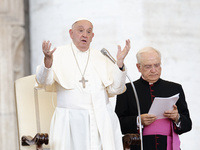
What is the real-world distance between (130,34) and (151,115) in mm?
1871

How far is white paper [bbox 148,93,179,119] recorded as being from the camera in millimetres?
4508

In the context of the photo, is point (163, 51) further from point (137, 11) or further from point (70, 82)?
point (70, 82)

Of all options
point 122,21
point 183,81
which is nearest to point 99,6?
point 122,21

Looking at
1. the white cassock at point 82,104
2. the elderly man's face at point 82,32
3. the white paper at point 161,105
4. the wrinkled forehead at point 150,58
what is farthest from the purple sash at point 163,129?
the elderly man's face at point 82,32

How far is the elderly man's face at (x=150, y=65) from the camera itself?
4.81 meters

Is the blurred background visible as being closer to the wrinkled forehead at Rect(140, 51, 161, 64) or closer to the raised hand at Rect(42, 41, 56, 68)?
the wrinkled forehead at Rect(140, 51, 161, 64)

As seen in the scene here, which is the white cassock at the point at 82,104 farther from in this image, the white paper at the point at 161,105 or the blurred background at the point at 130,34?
the blurred background at the point at 130,34

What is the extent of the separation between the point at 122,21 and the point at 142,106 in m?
1.67

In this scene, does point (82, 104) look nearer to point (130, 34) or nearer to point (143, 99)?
point (143, 99)

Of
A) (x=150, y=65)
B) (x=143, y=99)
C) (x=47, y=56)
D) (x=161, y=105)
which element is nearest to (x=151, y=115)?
(x=161, y=105)

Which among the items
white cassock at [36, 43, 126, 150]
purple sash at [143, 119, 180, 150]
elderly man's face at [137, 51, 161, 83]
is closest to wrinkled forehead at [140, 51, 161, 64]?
elderly man's face at [137, 51, 161, 83]

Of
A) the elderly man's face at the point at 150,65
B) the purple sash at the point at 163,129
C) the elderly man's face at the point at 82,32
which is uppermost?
the elderly man's face at the point at 82,32

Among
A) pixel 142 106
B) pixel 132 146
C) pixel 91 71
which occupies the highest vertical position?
pixel 91 71

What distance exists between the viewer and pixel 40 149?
443cm
